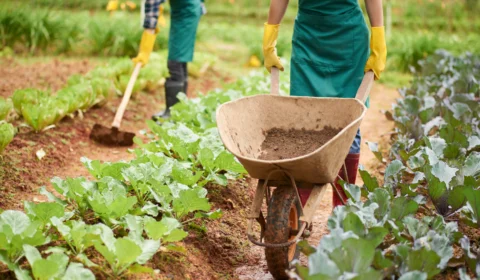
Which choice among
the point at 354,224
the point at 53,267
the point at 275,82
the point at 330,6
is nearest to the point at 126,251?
the point at 53,267

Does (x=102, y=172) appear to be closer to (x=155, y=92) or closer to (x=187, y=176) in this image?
(x=187, y=176)

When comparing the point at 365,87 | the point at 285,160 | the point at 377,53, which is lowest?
the point at 285,160

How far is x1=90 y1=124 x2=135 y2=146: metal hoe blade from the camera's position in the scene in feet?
16.0

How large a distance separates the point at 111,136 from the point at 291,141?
7.18ft

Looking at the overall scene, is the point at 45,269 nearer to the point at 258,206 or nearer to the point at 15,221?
the point at 15,221

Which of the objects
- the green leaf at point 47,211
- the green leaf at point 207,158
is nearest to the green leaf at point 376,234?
the green leaf at point 207,158

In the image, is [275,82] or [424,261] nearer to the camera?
[424,261]

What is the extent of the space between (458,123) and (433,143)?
74 cm

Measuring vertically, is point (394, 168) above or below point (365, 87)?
below

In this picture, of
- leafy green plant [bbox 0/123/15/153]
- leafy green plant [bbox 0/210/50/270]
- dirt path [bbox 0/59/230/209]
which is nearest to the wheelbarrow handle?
leafy green plant [bbox 0/210/50/270]

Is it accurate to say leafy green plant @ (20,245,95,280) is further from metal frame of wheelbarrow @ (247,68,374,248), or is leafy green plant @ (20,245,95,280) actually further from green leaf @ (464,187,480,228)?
green leaf @ (464,187,480,228)

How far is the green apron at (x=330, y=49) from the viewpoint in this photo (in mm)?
3285

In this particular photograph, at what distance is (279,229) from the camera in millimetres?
2643

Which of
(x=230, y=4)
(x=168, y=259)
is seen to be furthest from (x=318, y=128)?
(x=230, y=4)
